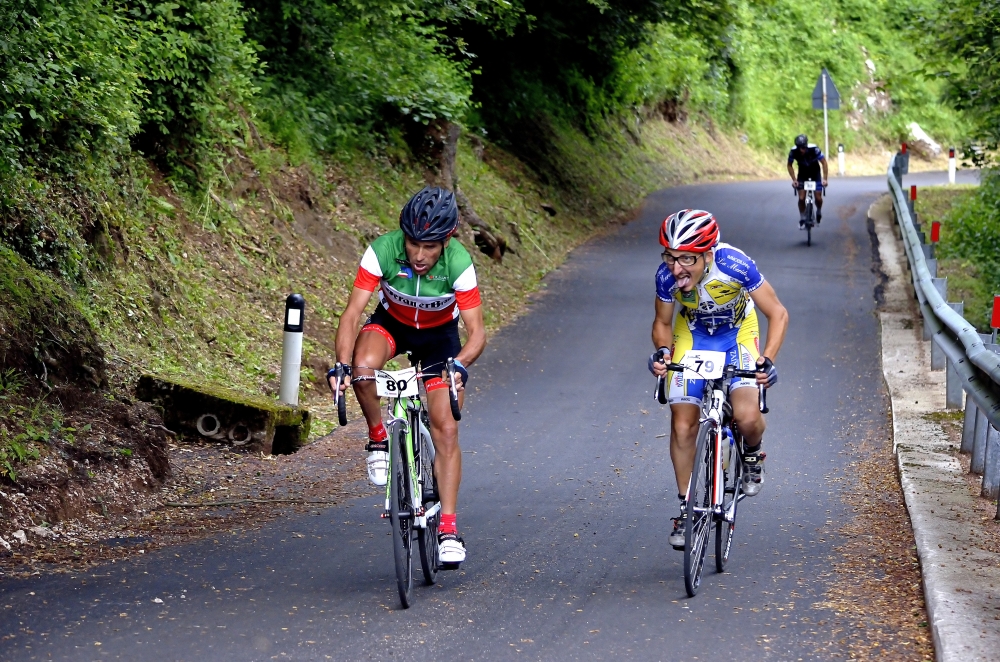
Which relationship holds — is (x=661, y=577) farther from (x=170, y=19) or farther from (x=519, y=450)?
(x=170, y=19)

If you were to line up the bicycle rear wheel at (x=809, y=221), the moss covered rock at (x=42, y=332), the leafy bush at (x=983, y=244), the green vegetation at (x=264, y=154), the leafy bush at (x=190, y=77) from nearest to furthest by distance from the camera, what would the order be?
the moss covered rock at (x=42, y=332)
the green vegetation at (x=264, y=154)
the leafy bush at (x=190, y=77)
the leafy bush at (x=983, y=244)
the bicycle rear wheel at (x=809, y=221)

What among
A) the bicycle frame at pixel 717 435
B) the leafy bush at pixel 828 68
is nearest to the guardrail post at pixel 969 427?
the bicycle frame at pixel 717 435

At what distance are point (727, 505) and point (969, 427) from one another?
3.34m

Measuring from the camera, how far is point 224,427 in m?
9.90

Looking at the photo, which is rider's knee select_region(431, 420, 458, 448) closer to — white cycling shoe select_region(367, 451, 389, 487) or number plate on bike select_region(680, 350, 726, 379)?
white cycling shoe select_region(367, 451, 389, 487)

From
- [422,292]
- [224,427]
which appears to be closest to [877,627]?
[422,292]

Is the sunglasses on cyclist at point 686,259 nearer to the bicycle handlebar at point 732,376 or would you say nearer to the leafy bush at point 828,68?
the bicycle handlebar at point 732,376

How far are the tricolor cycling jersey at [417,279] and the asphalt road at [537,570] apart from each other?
4.67 feet

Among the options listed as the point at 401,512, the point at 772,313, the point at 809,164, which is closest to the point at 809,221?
the point at 809,164

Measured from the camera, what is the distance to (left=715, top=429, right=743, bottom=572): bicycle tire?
6.78 meters

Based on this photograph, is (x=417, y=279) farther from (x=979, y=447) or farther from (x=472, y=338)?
(x=979, y=447)

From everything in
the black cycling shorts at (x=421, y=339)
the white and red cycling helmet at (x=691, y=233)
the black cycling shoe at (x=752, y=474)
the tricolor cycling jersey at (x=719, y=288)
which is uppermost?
the white and red cycling helmet at (x=691, y=233)

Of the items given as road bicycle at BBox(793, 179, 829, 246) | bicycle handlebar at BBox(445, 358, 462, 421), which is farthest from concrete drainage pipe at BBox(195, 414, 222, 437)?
road bicycle at BBox(793, 179, 829, 246)

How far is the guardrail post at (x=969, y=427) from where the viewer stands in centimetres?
927
